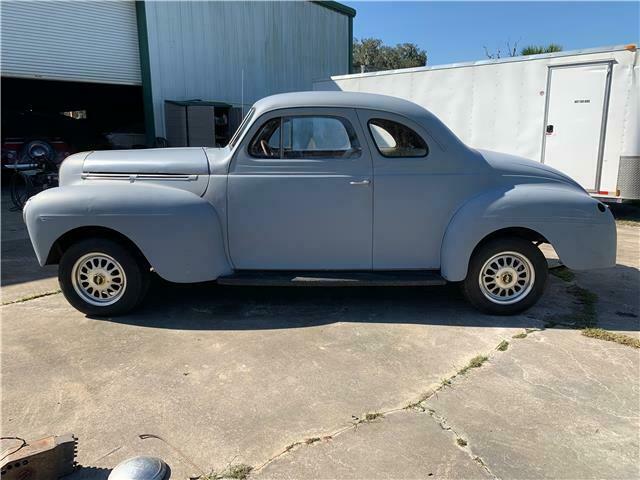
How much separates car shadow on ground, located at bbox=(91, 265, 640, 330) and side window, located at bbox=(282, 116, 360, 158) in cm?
147

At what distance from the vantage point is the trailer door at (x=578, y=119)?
846 centimetres

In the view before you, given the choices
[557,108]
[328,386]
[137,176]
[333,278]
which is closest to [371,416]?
[328,386]

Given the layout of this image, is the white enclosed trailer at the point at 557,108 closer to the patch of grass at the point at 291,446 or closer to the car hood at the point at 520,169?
the car hood at the point at 520,169

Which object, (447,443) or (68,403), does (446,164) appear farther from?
(68,403)

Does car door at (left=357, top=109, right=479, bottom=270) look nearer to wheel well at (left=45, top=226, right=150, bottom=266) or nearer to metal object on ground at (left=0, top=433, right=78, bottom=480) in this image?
wheel well at (left=45, top=226, right=150, bottom=266)

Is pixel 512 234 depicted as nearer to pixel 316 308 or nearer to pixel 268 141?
pixel 316 308

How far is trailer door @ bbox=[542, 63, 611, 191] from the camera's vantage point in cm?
846

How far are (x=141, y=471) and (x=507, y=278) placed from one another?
352 centimetres

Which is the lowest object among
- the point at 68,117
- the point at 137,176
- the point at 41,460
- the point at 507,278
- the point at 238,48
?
the point at 41,460

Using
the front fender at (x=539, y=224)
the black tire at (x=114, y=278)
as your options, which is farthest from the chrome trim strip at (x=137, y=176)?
the front fender at (x=539, y=224)

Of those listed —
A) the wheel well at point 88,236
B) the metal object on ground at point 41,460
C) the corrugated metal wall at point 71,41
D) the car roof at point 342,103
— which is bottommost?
the metal object on ground at point 41,460

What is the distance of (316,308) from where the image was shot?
4750mm

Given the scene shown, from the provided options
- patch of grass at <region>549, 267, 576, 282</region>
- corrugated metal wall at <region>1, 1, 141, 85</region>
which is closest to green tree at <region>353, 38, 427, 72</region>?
corrugated metal wall at <region>1, 1, 141, 85</region>

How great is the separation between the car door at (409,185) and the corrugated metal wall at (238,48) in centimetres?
1134
